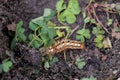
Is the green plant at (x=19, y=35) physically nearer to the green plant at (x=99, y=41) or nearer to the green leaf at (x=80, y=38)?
the green leaf at (x=80, y=38)

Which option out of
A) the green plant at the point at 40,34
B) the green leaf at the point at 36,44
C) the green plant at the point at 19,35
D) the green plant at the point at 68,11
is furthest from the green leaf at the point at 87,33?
the green plant at the point at 19,35

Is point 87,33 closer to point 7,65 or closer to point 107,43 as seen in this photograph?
point 107,43

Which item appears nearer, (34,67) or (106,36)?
(34,67)

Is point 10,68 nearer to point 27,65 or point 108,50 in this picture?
point 27,65

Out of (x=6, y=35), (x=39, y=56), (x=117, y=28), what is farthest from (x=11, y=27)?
(x=117, y=28)

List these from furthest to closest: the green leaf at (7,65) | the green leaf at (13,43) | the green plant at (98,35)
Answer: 1. the green plant at (98,35)
2. the green leaf at (13,43)
3. the green leaf at (7,65)

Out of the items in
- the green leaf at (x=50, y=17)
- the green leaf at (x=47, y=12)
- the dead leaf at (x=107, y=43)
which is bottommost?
the dead leaf at (x=107, y=43)
